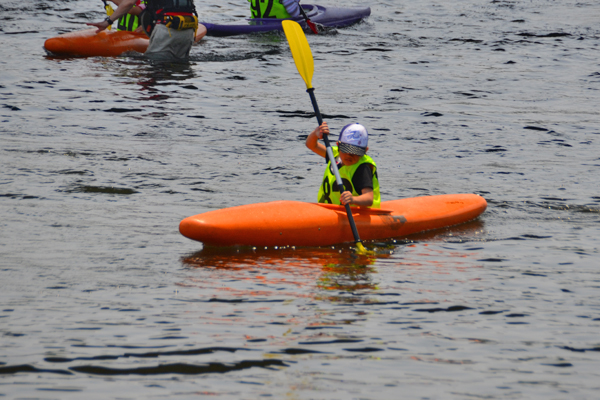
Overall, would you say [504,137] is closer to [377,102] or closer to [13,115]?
[377,102]

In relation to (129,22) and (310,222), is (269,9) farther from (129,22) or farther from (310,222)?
(310,222)

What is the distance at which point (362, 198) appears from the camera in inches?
222

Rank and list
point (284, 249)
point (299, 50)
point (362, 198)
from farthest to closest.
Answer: point (299, 50) < point (362, 198) < point (284, 249)

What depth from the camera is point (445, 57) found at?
1408cm

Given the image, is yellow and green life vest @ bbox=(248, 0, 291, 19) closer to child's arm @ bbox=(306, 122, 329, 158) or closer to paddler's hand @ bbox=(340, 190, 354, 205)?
child's arm @ bbox=(306, 122, 329, 158)

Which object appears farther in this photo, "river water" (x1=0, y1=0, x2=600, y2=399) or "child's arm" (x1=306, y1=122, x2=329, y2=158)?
"child's arm" (x1=306, y1=122, x2=329, y2=158)

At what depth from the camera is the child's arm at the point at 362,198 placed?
5504 mm

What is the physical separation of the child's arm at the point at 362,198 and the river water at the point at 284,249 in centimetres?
36

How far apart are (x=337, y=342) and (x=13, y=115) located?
6969 mm

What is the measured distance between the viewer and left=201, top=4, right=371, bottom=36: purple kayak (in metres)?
14.6

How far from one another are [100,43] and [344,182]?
7.72 meters

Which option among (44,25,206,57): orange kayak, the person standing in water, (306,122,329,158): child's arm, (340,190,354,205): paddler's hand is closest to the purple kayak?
the person standing in water

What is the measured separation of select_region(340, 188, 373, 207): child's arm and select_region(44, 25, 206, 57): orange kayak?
7.57 meters

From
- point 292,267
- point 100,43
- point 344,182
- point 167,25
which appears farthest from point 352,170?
point 100,43
